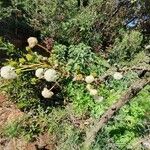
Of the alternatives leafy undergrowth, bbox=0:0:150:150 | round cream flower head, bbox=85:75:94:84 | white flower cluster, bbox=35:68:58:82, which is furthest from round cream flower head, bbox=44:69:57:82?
leafy undergrowth, bbox=0:0:150:150

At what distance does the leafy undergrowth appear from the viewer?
6.85 metres

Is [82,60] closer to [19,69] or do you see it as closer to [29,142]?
[29,142]

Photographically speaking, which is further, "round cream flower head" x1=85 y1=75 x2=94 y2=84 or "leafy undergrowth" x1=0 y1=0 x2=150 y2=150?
"leafy undergrowth" x1=0 y1=0 x2=150 y2=150

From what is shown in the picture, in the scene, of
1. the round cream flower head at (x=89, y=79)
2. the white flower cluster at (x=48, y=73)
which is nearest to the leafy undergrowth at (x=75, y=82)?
the round cream flower head at (x=89, y=79)

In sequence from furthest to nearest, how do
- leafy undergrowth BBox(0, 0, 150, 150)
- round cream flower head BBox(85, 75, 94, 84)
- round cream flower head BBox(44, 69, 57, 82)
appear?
leafy undergrowth BBox(0, 0, 150, 150), round cream flower head BBox(85, 75, 94, 84), round cream flower head BBox(44, 69, 57, 82)

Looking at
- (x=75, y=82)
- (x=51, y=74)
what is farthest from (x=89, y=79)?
(x=75, y=82)

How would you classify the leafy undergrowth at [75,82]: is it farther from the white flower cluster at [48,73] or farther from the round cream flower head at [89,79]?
the white flower cluster at [48,73]

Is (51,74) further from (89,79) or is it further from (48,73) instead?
(89,79)

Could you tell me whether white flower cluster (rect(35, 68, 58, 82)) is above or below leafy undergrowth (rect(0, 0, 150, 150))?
above

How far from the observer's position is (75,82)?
24.9 ft

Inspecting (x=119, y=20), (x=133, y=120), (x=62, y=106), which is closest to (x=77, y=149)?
(x=133, y=120)

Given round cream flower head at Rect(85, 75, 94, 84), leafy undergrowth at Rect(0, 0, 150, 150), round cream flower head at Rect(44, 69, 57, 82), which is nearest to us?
round cream flower head at Rect(44, 69, 57, 82)

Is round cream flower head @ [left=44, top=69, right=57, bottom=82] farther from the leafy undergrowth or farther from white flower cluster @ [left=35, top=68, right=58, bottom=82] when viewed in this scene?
the leafy undergrowth

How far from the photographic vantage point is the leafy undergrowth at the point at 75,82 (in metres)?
A: 6.85
